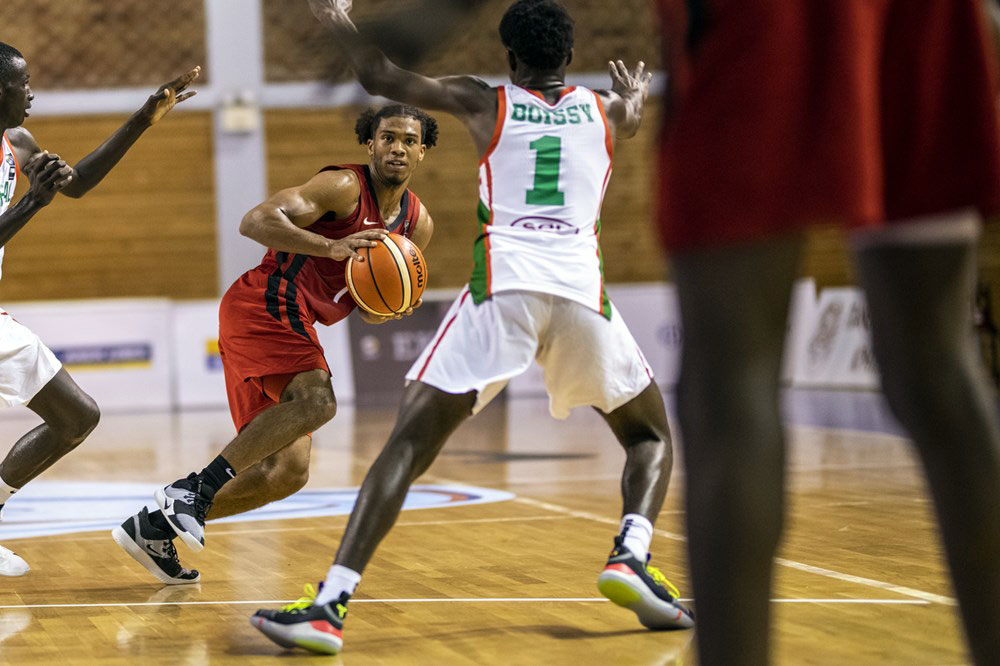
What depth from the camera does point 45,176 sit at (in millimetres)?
4391

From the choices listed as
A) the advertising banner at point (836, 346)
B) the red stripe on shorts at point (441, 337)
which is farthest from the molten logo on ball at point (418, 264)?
the advertising banner at point (836, 346)

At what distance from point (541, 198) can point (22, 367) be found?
210 centimetres

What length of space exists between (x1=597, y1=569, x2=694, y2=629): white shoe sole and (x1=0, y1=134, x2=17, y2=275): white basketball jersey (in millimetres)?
2740

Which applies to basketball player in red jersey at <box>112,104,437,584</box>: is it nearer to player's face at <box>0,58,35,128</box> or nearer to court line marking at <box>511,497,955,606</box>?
player's face at <box>0,58,35,128</box>

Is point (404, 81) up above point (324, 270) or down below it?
above

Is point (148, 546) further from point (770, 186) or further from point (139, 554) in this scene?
point (770, 186)

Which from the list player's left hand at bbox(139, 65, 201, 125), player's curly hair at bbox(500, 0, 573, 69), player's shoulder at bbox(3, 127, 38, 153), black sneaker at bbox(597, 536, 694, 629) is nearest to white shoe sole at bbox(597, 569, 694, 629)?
black sneaker at bbox(597, 536, 694, 629)

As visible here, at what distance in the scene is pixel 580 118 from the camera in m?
3.71

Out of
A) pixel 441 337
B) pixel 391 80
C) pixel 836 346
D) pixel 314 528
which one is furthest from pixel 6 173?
pixel 836 346

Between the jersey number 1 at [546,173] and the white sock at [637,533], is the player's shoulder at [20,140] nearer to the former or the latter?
the jersey number 1 at [546,173]

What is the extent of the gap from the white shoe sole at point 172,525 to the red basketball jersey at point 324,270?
2.63 feet

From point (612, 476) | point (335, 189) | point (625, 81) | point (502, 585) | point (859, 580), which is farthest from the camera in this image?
point (612, 476)

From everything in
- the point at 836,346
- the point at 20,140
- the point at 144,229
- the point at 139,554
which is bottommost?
the point at 139,554

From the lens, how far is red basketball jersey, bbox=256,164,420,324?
15.8ft
